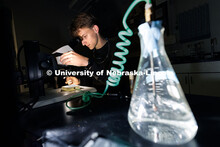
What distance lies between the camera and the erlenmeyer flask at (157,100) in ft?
0.70

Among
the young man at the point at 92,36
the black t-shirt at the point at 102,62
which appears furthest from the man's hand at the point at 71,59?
the young man at the point at 92,36

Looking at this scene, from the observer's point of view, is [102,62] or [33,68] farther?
[102,62]

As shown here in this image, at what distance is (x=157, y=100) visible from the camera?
0.84ft

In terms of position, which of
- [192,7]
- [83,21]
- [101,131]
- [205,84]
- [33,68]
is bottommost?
[205,84]

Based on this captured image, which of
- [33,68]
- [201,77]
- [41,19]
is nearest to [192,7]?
[201,77]

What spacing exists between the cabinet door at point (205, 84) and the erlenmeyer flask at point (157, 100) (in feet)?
4.48

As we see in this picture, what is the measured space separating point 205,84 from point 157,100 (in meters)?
1.41

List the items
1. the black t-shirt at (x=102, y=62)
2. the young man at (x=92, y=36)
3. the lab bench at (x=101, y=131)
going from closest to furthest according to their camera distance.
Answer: the lab bench at (x=101, y=131)
the black t-shirt at (x=102, y=62)
the young man at (x=92, y=36)

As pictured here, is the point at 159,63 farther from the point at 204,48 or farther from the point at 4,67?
the point at 204,48

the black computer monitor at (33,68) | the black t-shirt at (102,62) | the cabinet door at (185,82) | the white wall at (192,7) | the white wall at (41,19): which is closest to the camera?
the black computer monitor at (33,68)

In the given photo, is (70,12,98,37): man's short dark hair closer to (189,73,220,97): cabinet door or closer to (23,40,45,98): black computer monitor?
(23,40,45,98): black computer monitor

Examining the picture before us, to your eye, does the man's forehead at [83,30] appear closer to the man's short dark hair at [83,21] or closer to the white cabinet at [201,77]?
the man's short dark hair at [83,21]

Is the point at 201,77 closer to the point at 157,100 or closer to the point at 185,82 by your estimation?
the point at 185,82

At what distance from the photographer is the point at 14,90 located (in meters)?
0.15
